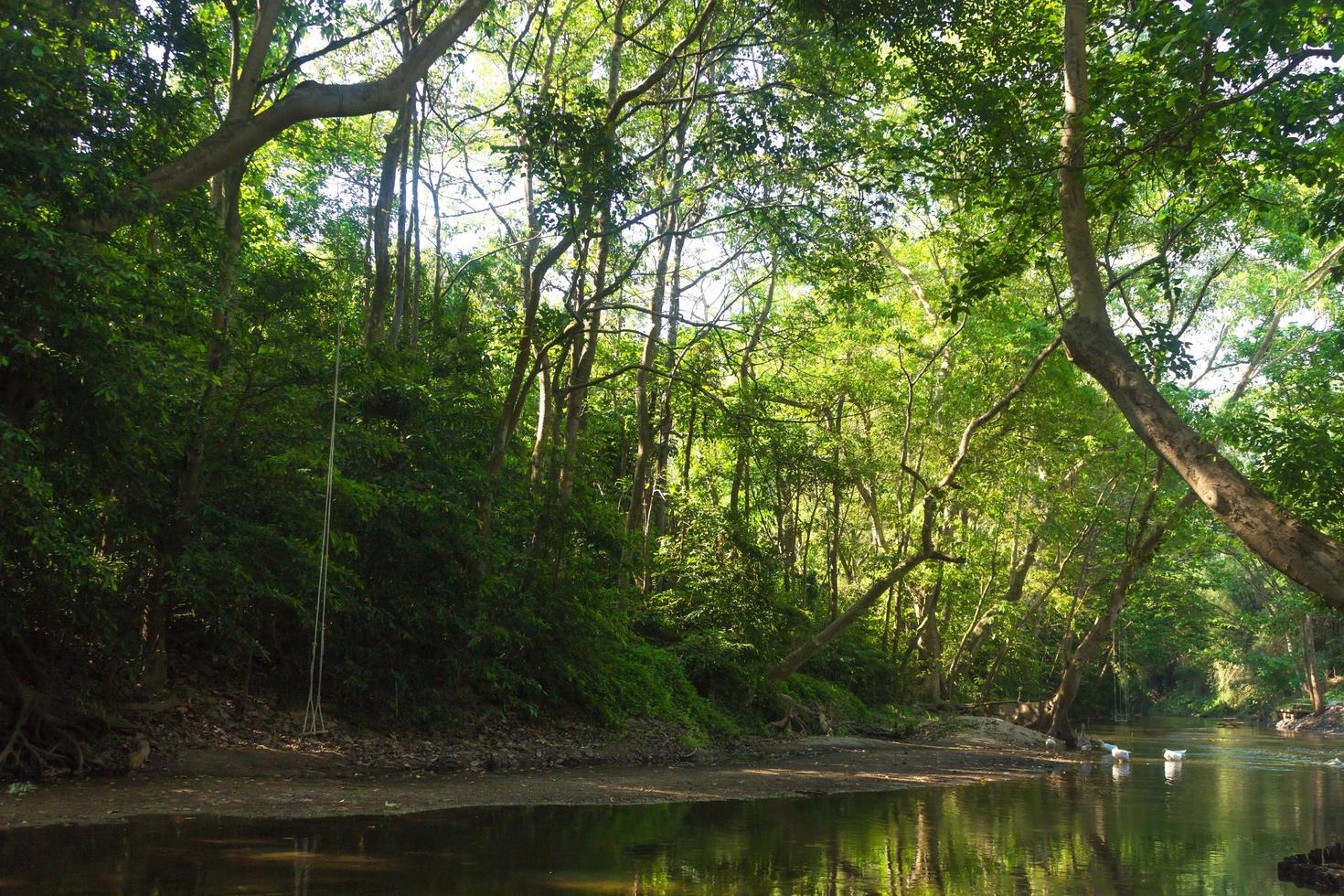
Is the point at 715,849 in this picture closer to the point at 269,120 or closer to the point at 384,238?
the point at 269,120

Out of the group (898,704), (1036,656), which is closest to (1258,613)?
(1036,656)

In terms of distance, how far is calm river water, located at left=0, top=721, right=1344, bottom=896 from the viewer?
6320 mm

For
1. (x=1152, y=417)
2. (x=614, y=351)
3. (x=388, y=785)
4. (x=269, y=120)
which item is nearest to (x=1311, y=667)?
(x=614, y=351)

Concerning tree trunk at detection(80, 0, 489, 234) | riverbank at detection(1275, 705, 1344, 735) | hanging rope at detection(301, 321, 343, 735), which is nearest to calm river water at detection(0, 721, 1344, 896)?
hanging rope at detection(301, 321, 343, 735)

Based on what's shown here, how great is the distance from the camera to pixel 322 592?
10.0m

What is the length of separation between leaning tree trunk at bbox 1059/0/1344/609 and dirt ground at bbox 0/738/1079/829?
6.22 meters

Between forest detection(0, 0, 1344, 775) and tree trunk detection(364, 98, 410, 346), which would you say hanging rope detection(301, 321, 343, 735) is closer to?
forest detection(0, 0, 1344, 775)

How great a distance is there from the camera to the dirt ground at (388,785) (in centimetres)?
812

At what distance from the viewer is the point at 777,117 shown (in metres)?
12.4

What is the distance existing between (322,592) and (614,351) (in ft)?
41.8

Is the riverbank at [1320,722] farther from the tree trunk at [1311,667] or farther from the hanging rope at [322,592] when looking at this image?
the hanging rope at [322,592]

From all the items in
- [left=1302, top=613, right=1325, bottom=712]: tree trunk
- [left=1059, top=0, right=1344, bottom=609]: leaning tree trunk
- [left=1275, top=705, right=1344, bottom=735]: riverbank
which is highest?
[left=1059, top=0, right=1344, bottom=609]: leaning tree trunk

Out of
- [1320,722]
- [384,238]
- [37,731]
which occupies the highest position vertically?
[384,238]

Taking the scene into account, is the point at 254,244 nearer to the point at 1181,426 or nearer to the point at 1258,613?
the point at 1181,426
